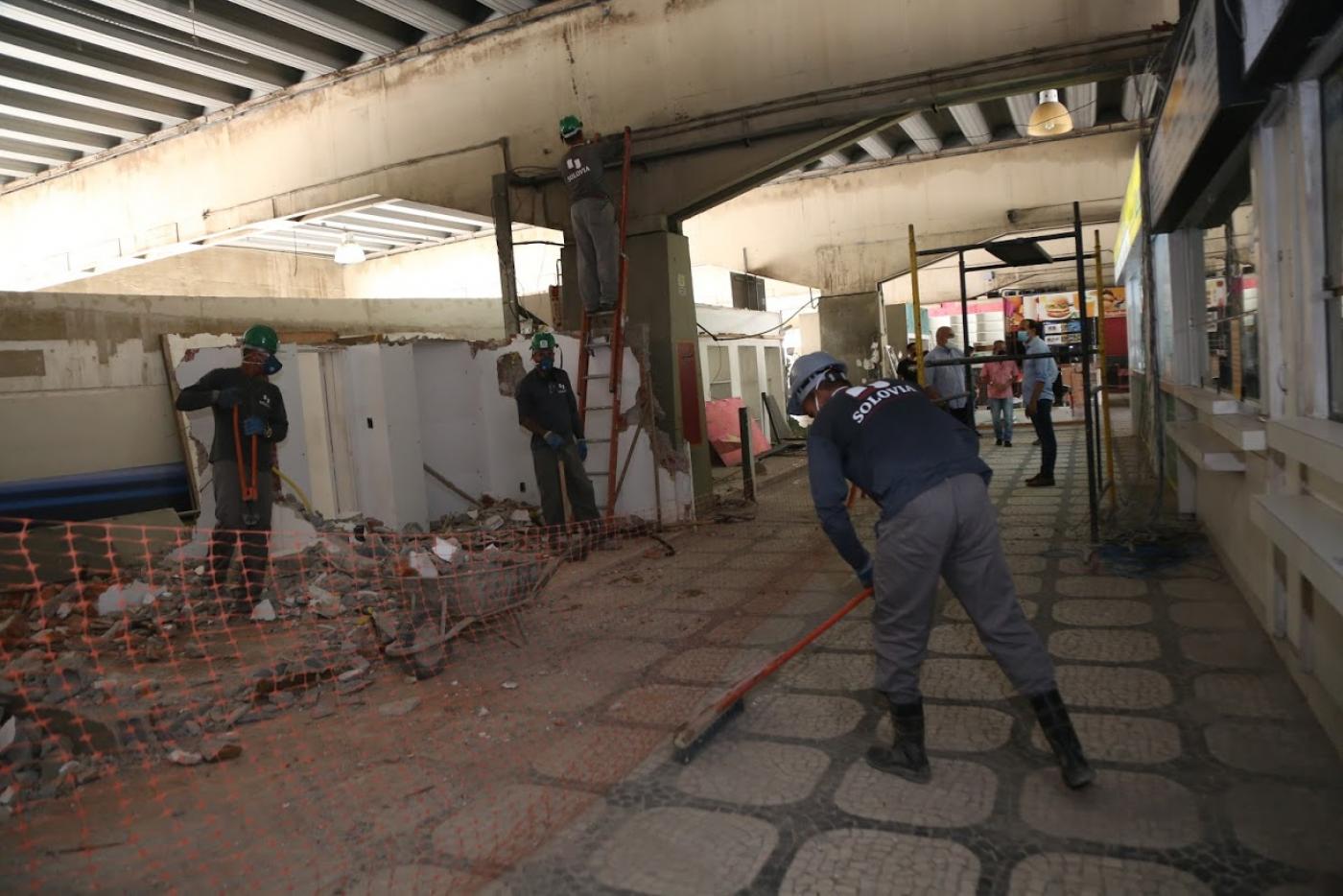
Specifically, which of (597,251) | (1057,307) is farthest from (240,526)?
(1057,307)

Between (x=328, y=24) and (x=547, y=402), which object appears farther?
(x=328, y=24)

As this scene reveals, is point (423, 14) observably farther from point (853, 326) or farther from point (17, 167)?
point (853, 326)

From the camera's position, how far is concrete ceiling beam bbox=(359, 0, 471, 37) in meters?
7.96

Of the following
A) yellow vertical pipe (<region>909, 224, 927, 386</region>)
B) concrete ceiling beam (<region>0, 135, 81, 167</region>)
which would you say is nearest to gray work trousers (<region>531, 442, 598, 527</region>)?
yellow vertical pipe (<region>909, 224, 927, 386</region>)

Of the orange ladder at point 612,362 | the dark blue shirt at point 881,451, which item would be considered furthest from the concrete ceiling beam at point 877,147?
the dark blue shirt at point 881,451

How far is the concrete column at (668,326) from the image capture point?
8.35 meters

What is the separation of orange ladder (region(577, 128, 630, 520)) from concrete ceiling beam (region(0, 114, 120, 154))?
708 cm

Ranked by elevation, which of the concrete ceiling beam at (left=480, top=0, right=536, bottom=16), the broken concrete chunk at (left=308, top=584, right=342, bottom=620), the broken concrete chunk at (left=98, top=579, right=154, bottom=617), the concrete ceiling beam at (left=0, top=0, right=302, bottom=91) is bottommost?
the broken concrete chunk at (left=308, top=584, right=342, bottom=620)

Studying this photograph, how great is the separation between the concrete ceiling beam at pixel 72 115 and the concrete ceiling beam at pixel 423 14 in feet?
13.4

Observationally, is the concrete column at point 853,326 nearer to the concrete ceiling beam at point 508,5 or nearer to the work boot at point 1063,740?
the concrete ceiling beam at point 508,5

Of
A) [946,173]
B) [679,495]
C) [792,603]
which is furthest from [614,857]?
[946,173]

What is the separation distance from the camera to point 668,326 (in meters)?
8.45

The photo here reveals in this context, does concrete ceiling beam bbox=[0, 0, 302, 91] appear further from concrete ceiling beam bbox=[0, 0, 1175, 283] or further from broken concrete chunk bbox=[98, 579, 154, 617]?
broken concrete chunk bbox=[98, 579, 154, 617]

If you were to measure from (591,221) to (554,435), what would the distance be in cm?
197
